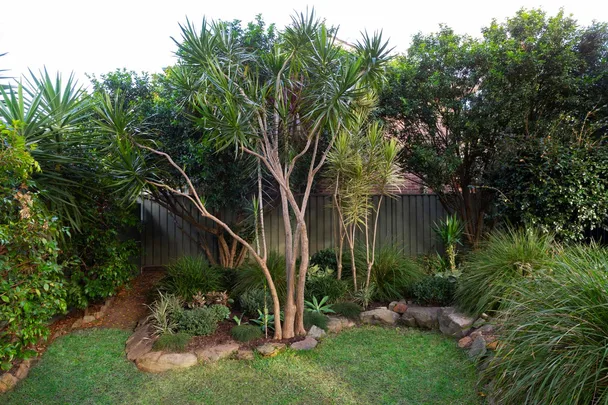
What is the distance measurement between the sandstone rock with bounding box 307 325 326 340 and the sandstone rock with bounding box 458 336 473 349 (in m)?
A: 1.60

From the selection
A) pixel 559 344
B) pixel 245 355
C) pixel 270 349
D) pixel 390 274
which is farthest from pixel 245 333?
pixel 559 344

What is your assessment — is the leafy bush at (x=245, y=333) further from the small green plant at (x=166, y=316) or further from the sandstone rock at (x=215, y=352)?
the small green plant at (x=166, y=316)

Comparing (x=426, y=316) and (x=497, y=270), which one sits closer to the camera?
(x=497, y=270)

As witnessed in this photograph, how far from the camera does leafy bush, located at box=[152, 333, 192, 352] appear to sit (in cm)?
447

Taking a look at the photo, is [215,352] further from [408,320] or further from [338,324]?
[408,320]

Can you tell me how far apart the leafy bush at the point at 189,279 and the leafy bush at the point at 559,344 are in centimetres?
402

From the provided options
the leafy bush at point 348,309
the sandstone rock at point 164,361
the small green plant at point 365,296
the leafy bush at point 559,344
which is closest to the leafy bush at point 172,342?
the sandstone rock at point 164,361

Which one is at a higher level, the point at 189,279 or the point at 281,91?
the point at 281,91

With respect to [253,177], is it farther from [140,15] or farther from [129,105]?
[140,15]

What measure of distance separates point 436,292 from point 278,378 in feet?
9.56

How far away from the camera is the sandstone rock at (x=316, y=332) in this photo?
4.96 m

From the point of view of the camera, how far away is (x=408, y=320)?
5.58 m

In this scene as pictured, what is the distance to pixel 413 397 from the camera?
357 centimetres

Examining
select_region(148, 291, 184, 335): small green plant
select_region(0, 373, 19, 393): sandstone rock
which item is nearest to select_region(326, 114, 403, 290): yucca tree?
select_region(148, 291, 184, 335): small green plant
